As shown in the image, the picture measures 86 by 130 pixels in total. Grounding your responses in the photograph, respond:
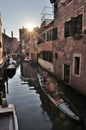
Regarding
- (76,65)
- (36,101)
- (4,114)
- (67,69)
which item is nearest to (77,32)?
(76,65)

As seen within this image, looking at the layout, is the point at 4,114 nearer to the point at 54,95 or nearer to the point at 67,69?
the point at 54,95

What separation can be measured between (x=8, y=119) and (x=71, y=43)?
877 centimetres

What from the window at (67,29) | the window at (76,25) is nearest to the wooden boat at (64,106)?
the window at (76,25)

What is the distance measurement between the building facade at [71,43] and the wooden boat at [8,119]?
6069 millimetres

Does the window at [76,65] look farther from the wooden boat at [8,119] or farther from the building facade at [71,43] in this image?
the wooden boat at [8,119]

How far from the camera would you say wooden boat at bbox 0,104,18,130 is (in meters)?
6.13

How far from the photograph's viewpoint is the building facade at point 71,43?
37.9ft

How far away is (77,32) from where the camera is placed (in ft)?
40.4

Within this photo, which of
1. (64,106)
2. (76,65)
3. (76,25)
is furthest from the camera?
(76,65)

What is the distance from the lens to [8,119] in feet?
22.3

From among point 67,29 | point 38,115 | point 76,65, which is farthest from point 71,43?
point 38,115

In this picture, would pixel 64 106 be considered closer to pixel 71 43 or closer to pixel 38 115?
pixel 38 115

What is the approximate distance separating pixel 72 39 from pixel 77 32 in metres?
1.04

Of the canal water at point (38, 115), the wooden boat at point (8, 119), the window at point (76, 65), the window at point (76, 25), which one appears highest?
the window at point (76, 25)
